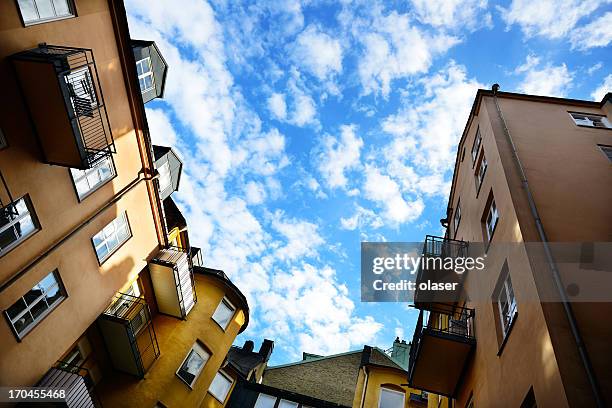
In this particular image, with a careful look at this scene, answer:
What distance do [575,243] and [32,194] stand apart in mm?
12286

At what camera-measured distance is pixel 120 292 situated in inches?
532

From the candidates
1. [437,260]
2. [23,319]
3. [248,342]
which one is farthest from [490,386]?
[248,342]

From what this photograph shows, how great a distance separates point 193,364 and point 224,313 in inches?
119

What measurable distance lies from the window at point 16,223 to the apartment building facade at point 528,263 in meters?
10.6

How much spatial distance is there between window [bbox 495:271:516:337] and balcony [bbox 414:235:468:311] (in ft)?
12.6

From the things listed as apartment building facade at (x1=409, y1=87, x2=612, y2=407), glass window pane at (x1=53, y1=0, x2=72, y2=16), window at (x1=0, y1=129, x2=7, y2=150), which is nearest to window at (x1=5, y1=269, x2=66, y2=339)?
window at (x1=0, y1=129, x2=7, y2=150)

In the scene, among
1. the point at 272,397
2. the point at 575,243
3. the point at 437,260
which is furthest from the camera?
the point at 272,397

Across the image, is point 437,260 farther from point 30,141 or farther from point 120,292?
point 30,141

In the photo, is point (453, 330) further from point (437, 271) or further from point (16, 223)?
point (16, 223)

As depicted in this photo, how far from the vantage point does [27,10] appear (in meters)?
9.40

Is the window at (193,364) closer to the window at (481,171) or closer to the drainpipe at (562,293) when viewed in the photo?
the window at (481,171)

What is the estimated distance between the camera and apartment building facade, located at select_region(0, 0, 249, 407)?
30.7 ft

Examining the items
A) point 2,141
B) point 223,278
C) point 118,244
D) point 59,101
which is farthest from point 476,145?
point 2,141

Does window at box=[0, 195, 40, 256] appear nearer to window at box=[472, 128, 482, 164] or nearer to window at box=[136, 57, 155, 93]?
window at box=[136, 57, 155, 93]
